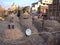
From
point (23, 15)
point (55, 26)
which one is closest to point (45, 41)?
point (55, 26)

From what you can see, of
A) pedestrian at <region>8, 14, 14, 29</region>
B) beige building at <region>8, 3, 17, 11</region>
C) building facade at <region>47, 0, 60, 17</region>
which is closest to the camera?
pedestrian at <region>8, 14, 14, 29</region>

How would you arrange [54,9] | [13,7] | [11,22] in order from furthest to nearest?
[54,9] → [13,7] → [11,22]

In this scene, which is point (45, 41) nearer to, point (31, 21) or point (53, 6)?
point (31, 21)

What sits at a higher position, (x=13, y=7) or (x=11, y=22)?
(x=13, y=7)

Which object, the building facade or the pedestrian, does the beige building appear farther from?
the building facade

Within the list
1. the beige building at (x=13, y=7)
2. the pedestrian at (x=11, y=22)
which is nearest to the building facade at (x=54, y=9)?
the beige building at (x=13, y=7)

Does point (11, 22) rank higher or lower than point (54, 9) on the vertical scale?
lower

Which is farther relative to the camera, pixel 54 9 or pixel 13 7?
pixel 54 9

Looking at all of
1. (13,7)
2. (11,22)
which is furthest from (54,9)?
(11,22)

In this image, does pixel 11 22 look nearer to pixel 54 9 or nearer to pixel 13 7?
pixel 13 7

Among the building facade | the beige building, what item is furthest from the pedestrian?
the building facade

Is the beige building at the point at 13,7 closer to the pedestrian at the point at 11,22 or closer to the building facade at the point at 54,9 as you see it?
the pedestrian at the point at 11,22

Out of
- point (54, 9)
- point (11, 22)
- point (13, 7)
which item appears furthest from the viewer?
point (54, 9)

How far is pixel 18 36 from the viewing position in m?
2.99
